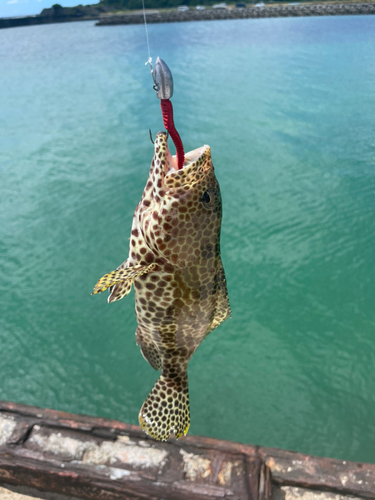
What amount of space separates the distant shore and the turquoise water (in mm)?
8652

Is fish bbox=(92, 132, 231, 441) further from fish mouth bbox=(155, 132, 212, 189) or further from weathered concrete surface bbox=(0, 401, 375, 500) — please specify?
weathered concrete surface bbox=(0, 401, 375, 500)

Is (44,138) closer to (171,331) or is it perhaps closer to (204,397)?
(204,397)

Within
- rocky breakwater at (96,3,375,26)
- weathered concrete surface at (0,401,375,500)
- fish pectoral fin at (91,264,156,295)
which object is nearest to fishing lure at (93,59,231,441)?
fish pectoral fin at (91,264,156,295)

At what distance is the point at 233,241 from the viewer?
238 inches

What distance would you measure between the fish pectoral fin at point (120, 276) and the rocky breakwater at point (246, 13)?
16.0 meters

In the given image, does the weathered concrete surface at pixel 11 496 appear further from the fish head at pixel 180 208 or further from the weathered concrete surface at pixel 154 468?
the fish head at pixel 180 208

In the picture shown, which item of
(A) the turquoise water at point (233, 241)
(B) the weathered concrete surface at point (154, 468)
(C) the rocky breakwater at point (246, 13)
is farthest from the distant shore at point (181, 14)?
(B) the weathered concrete surface at point (154, 468)

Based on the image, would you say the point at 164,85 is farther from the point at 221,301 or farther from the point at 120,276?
the point at 221,301

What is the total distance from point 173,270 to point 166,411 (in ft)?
2.92

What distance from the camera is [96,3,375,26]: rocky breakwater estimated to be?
50.6 feet

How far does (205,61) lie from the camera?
34.7ft

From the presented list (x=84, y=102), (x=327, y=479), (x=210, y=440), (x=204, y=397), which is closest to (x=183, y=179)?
(x=210, y=440)

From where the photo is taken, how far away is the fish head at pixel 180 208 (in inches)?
66.2

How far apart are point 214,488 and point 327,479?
0.85m
